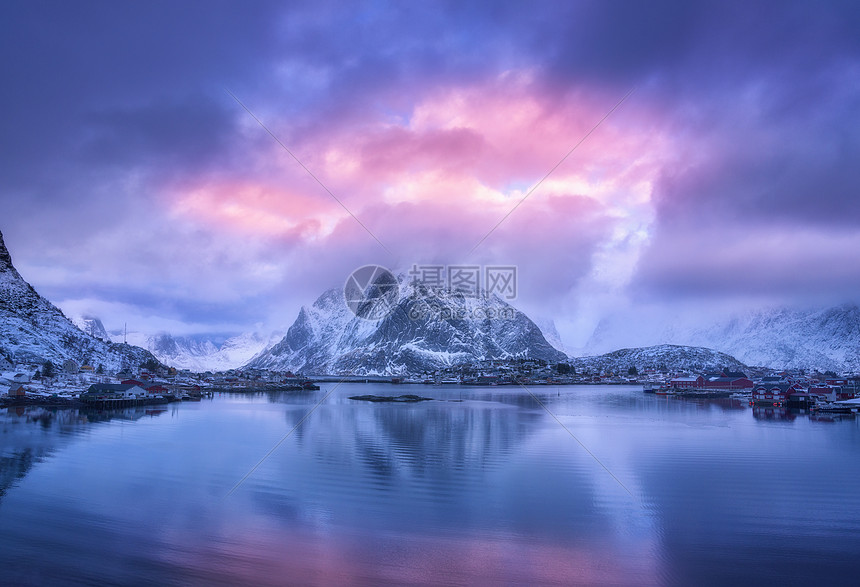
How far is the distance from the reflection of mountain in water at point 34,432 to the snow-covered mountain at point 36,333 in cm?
A: 5468

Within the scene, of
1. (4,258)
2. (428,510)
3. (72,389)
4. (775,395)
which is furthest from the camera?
(4,258)

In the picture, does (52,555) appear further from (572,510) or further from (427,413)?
(427,413)

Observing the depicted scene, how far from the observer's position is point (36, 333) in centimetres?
13038

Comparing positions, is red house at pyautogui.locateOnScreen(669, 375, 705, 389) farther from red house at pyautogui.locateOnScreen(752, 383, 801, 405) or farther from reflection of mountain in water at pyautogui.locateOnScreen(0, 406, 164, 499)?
reflection of mountain in water at pyautogui.locateOnScreen(0, 406, 164, 499)

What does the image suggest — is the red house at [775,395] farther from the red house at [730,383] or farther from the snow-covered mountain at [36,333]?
the snow-covered mountain at [36,333]

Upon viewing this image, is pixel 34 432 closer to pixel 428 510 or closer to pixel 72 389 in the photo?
pixel 428 510

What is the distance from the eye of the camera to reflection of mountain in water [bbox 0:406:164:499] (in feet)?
101

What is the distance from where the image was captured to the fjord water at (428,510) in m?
16.7

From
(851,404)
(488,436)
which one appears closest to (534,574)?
(488,436)

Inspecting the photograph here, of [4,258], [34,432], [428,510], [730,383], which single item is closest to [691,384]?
[730,383]

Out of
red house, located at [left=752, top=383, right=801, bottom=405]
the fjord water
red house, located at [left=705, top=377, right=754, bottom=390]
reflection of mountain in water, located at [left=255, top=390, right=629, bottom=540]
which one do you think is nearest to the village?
the fjord water

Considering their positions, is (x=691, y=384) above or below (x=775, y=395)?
above

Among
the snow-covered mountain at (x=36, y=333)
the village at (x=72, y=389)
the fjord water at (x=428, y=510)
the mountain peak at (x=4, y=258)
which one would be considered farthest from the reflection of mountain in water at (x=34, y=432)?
the mountain peak at (x=4, y=258)

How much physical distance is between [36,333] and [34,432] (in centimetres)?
9969
